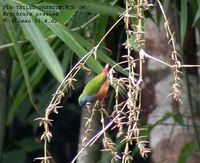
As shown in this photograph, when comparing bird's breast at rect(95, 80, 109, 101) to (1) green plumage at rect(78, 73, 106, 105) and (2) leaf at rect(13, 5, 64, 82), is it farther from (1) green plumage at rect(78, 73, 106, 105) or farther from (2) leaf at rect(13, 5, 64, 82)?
(2) leaf at rect(13, 5, 64, 82)

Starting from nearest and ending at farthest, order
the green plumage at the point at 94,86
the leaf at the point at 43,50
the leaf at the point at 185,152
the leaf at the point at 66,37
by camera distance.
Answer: the green plumage at the point at 94,86 → the leaf at the point at 43,50 → the leaf at the point at 66,37 → the leaf at the point at 185,152

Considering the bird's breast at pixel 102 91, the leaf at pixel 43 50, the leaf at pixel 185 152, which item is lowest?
the leaf at pixel 185 152

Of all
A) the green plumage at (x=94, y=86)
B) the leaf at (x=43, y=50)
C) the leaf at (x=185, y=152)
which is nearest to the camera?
the green plumage at (x=94, y=86)

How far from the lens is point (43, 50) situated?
1.05 metres

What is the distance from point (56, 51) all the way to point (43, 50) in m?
0.63

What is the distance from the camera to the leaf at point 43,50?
40.1 inches

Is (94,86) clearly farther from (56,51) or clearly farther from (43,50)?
(56,51)

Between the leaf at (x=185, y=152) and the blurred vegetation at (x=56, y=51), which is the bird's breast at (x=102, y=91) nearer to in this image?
the blurred vegetation at (x=56, y=51)

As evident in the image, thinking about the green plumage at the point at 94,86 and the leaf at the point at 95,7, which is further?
the leaf at the point at 95,7

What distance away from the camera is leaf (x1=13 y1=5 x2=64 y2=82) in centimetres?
102

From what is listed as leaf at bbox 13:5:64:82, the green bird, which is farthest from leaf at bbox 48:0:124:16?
the green bird

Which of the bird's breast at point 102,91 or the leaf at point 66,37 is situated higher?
the leaf at point 66,37

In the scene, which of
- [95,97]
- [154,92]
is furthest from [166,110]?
[95,97]

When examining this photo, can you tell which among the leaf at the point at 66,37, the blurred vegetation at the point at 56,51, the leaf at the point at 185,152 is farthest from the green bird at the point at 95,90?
the leaf at the point at 185,152
